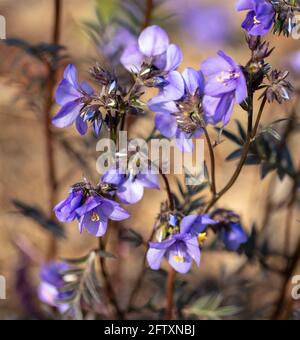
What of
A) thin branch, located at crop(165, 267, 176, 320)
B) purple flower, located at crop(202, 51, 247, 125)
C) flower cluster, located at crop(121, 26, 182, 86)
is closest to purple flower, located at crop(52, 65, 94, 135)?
flower cluster, located at crop(121, 26, 182, 86)

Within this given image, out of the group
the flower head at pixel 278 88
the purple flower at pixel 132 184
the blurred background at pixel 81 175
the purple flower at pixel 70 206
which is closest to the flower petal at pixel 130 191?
the purple flower at pixel 132 184

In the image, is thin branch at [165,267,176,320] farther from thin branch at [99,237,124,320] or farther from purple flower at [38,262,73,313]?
purple flower at [38,262,73,313]

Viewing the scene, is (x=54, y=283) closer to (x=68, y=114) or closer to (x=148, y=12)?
(x=68, y=114)

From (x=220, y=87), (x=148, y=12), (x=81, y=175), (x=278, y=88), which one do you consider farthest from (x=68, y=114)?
(x=81, y=175)

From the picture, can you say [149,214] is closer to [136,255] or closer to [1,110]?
[136,255]

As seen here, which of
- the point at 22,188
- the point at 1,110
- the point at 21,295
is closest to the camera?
the point at 21,295

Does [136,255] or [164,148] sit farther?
[136,255]
